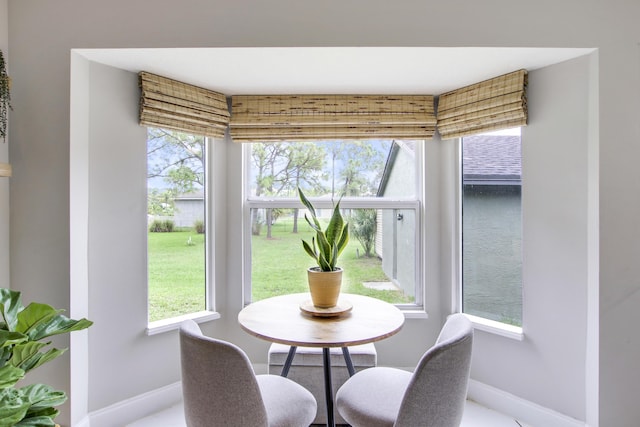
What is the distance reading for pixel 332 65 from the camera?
1.93 metres

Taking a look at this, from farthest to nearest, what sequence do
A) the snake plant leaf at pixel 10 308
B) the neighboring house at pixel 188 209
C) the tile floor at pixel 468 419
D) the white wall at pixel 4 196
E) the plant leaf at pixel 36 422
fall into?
the neighboring house at pixel 188 209 → the tile floor at pixel 468 419 → the white wall at pixel 4 196 → the snake plant leaf at pixel 10 308 → the plant leaf at pixel 36 422

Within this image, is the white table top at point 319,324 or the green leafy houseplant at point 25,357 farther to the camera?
the white table top at point 319,324

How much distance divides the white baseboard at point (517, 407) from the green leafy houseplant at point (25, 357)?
2.33m

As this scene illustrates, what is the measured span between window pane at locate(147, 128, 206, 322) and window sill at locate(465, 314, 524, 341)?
1915mm

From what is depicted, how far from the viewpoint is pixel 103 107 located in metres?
1.94

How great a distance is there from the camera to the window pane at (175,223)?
225 cm

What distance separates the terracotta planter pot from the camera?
1719 mm

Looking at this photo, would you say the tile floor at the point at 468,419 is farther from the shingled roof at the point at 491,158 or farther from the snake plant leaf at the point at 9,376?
the shingled roof at the point at 491,158

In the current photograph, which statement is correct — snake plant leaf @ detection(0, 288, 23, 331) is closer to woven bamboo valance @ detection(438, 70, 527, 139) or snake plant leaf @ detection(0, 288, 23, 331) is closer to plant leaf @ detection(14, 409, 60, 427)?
plant leaf @ detection(14, 409, 60, 427)

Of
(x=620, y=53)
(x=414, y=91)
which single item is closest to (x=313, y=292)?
(x=414, y=91)

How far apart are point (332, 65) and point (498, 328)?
195 cm

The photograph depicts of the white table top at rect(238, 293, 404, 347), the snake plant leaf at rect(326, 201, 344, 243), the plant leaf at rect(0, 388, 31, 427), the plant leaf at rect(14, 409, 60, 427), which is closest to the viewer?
the plant leaf at rect(0, 388, 31, 427)

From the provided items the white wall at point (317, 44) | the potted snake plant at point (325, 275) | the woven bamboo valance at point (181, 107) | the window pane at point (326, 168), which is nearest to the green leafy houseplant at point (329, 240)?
the potted snake plant at point (325, 275)

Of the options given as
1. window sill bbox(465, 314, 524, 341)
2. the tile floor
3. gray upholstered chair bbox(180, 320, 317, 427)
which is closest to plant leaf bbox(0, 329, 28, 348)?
gray upholstered chair bbox(180, 320, 317, 427)
